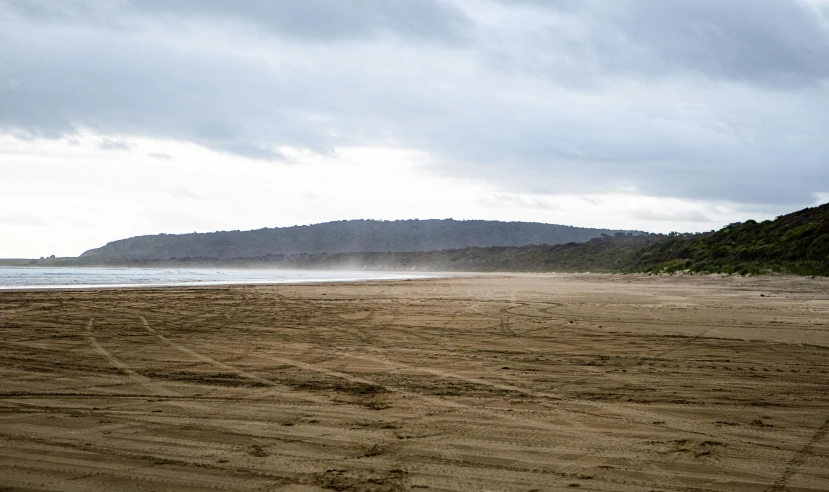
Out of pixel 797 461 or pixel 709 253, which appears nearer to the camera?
pixel 797 461

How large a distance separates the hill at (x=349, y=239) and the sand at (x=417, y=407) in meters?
145

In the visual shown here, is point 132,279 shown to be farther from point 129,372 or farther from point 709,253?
point 709,253

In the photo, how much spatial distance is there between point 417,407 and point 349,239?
539ft

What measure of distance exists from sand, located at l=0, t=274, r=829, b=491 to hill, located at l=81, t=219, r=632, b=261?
5713 inches

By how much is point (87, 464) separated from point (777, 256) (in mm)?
33634

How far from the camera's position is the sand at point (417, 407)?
379 cm

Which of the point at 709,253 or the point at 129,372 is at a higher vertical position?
the point at 709,253

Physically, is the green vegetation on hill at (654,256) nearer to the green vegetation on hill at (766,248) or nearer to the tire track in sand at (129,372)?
the green vegetation on hill at (766,248)

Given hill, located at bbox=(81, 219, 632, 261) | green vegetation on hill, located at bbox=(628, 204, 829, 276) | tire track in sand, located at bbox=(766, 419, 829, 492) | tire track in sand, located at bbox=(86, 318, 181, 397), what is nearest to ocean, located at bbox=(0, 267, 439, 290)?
tire track in sand, located at bbox=(86, 318, 181, 397)

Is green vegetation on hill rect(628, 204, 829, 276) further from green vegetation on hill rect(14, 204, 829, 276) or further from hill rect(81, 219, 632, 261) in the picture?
hill rect(81, 219, 632, 261)

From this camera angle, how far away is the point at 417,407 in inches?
213

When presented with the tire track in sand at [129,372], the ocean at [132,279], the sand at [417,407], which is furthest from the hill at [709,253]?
the tire track in sand at [129,372]

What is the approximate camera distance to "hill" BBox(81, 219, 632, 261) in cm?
15750

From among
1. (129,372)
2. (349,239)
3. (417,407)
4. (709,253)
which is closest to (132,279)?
(129,372)
